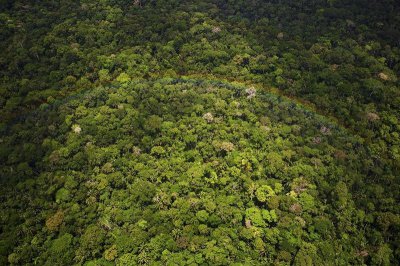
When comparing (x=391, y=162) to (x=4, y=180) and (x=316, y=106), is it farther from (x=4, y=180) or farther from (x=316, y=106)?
(x=4, y=180)

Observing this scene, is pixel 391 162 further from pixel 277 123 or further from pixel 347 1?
pixel 347 1

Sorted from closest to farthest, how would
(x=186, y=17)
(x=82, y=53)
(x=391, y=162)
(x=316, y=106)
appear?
1. (x=391, y=162)
2. (x=316, y=106)
3. (x=82, y=53)
4. (x=186, y=17)

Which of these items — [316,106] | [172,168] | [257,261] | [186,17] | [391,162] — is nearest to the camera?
[257,261]

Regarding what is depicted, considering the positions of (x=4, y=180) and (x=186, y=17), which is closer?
(x=4, y=180)

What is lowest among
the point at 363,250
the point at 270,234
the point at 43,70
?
the point at 363,250

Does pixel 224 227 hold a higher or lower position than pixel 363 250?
higher

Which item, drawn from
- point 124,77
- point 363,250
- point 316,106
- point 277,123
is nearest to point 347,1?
point 316,106
